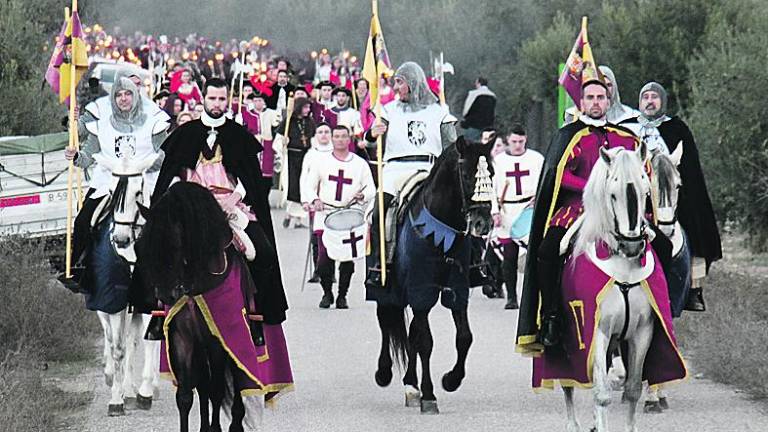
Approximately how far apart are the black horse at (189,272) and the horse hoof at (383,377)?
10.1 feet

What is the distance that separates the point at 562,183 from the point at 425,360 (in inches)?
82.7

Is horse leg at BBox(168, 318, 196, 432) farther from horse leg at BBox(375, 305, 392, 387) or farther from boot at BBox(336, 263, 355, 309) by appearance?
boot at BBox(336, 263, 355, 309)

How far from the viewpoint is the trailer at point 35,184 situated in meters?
18.8

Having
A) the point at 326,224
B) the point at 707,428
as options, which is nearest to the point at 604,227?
the point at 707,428

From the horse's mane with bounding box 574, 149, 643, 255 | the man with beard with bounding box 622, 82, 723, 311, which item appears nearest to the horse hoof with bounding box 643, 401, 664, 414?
the man with beard with bounding box 622, 82, 723, 311

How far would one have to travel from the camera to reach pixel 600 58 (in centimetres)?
2941

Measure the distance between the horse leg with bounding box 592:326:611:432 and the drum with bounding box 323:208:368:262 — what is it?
7.82 metres

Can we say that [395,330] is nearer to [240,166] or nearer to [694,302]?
Result: [694,302]

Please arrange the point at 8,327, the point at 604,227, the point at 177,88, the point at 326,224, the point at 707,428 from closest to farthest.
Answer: the point at 604,227 → the point at 707,428 → the point at 8,327 → the point at 326,224 → the point at 177,88

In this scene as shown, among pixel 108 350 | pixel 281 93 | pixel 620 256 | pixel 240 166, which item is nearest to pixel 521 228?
pixel 108 350

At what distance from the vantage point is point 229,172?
10859 millimetres

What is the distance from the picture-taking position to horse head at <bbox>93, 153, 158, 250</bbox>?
12016 mm

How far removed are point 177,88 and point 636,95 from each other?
7.62 metres

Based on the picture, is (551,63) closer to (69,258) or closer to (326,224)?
(326,224)
